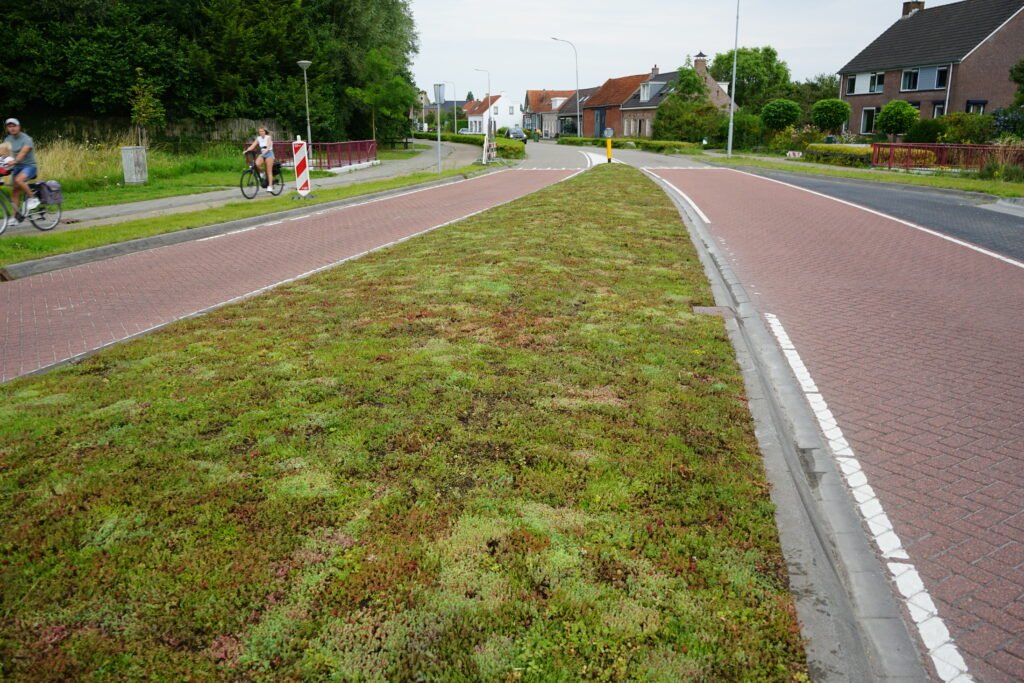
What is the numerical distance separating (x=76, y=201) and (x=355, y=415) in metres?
17.3

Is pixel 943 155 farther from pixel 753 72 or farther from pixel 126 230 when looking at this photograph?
pixel 753 72

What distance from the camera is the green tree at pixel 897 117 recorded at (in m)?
42.4

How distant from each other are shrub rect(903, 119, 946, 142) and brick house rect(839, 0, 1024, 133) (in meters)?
12.4

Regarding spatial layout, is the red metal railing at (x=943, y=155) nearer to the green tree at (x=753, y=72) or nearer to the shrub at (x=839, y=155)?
the shrub at (x=839, y=155)

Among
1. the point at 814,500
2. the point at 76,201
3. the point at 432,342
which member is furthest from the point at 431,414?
the point at 76,201

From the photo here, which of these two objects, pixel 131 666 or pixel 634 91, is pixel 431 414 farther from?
pixel 634 91

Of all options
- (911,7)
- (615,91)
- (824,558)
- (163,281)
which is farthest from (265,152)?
(615,91)

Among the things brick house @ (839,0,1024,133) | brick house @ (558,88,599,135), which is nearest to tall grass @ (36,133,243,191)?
brick house @ (839,0,1024,133)

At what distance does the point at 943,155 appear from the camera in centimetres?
3034

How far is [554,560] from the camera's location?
3285 millimetres

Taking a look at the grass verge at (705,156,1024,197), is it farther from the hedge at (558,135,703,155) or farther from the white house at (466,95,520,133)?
the white house at (466,95,520,133)

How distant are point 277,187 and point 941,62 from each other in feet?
150

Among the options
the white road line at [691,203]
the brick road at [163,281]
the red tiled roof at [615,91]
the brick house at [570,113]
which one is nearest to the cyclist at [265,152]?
the brick road at [163,281]

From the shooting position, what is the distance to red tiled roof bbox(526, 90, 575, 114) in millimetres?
121438
